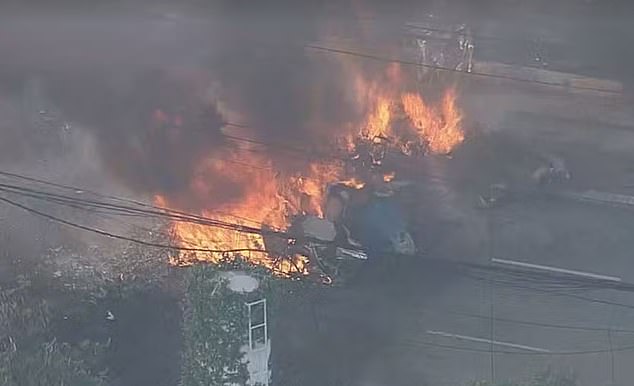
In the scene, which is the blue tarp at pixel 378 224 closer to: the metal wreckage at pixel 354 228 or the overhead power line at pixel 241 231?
the metal wreckage at pixel 354 228

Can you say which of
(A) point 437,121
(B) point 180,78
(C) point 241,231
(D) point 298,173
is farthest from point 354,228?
(B) point 180,78

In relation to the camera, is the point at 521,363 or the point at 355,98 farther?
the point at 355,98

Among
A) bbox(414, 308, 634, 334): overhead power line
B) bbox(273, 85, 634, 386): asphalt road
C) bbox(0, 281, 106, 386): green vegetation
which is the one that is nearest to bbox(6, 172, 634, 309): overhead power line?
bbox(273, 85, 634, 386): asphalt road

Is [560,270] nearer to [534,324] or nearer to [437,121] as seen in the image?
[534,324]

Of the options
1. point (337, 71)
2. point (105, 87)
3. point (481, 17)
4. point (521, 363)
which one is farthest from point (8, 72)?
point (521, 363)

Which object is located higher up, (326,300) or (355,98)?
(355,98)

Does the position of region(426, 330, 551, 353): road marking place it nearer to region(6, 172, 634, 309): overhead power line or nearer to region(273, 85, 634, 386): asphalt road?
region(273, 85, 634, 386): asphalt road

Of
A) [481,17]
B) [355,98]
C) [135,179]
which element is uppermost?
[481,17]

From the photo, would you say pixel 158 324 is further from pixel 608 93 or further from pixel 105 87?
pixel 608 93
